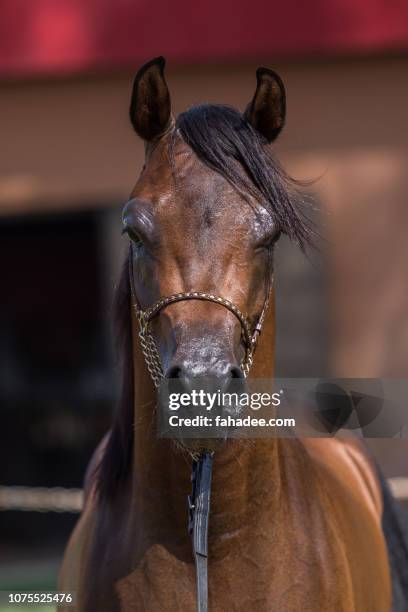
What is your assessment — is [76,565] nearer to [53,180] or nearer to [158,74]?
[158,74]

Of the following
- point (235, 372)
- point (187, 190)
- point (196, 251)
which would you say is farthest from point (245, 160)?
point (235, 372)

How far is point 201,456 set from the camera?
2.32 meters

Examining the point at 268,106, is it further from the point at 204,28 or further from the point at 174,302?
the point at 204,28

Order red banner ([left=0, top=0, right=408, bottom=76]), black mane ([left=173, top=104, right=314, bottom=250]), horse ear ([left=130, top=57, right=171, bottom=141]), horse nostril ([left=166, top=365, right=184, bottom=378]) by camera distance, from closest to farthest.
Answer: horse nostril ([left=166, top=365, right=184, bottom=378]) → black mane ([left=173, top=104, right=314, bottom=250]) → horse ear ([left=130, top=57, right=171, bottom=141]) → red banner ([left=0, top=0, right=408, bottom=76])

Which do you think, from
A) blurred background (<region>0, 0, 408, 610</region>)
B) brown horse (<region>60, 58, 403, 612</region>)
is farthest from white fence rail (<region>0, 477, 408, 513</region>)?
brown horse (<region>60, 58, 403, 612</region>)

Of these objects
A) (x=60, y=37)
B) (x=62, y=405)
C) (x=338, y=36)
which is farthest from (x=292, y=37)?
(x=62, y=405)

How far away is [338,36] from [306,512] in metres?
5.28

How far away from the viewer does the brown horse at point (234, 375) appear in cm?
226

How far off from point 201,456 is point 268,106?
0.90 metres

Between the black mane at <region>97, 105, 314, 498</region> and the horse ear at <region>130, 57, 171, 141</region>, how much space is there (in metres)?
0.06

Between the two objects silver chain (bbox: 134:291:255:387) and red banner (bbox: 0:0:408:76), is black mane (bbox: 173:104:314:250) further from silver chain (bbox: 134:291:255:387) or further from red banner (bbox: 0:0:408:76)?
red banner (bbox: 0:0:408:76)

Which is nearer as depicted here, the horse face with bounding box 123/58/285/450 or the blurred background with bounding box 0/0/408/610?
the horse face with bounding box 123/58/285/450

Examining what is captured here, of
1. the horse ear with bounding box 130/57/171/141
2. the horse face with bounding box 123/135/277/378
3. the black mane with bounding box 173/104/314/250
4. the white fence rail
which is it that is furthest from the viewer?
the white fence rail

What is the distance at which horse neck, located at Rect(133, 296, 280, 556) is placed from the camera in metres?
2.35
